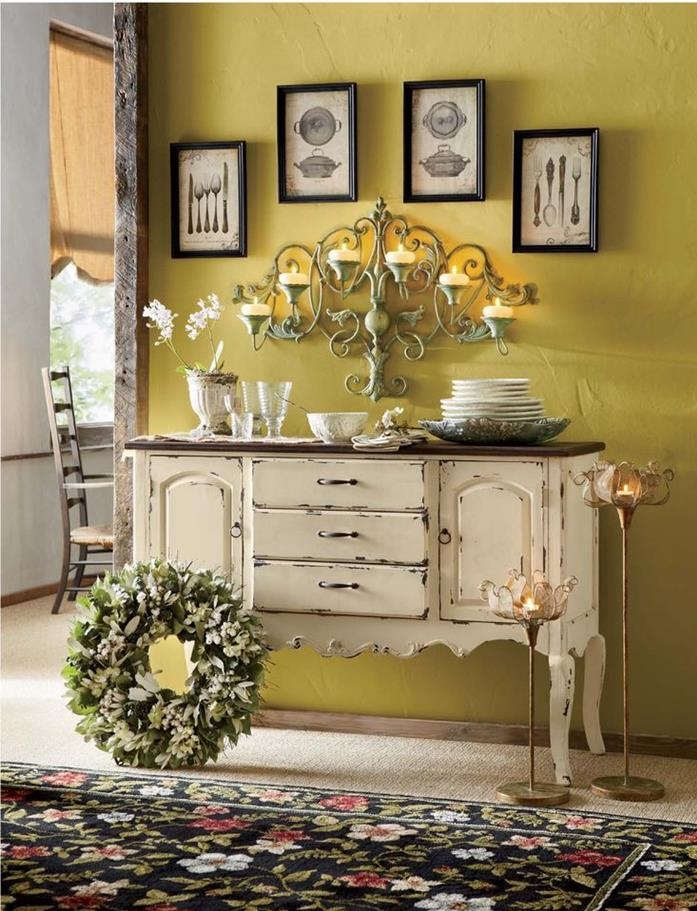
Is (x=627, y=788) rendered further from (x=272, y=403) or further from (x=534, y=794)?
(x=272, y=403)

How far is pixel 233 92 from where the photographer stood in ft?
14.9

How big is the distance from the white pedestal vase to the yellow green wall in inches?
9.2

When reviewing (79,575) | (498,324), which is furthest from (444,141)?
(79,575)

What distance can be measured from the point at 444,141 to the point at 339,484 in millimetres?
1119

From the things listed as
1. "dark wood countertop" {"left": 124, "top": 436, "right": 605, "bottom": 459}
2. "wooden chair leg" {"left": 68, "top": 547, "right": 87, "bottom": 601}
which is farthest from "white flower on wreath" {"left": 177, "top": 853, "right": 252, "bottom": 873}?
"wooden chair leg" {"left": 68, "top": 547, "right": 87, "bottom": 601}

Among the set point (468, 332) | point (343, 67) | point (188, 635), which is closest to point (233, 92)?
point (343, 67)

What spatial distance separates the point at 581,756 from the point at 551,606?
2.36 feet

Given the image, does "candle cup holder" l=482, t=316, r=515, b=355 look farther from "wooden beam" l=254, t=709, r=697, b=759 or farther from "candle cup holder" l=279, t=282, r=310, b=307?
"wooden beam" l=254, t=709, r=697, b=759

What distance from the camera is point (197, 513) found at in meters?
4.12

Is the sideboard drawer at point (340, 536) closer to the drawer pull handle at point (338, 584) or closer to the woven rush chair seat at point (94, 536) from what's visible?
the drawer pull handle at point (338, 584)

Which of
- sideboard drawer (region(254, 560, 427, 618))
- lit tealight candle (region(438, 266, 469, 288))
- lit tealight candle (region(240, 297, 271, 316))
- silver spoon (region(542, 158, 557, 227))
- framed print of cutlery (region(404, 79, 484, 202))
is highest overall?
framed print of cutlery (region(404, 79, 484, 202))

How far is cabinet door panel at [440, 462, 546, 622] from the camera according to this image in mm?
3820

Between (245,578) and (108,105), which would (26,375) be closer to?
(108,105)

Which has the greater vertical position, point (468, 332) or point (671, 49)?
point (671, 49)
